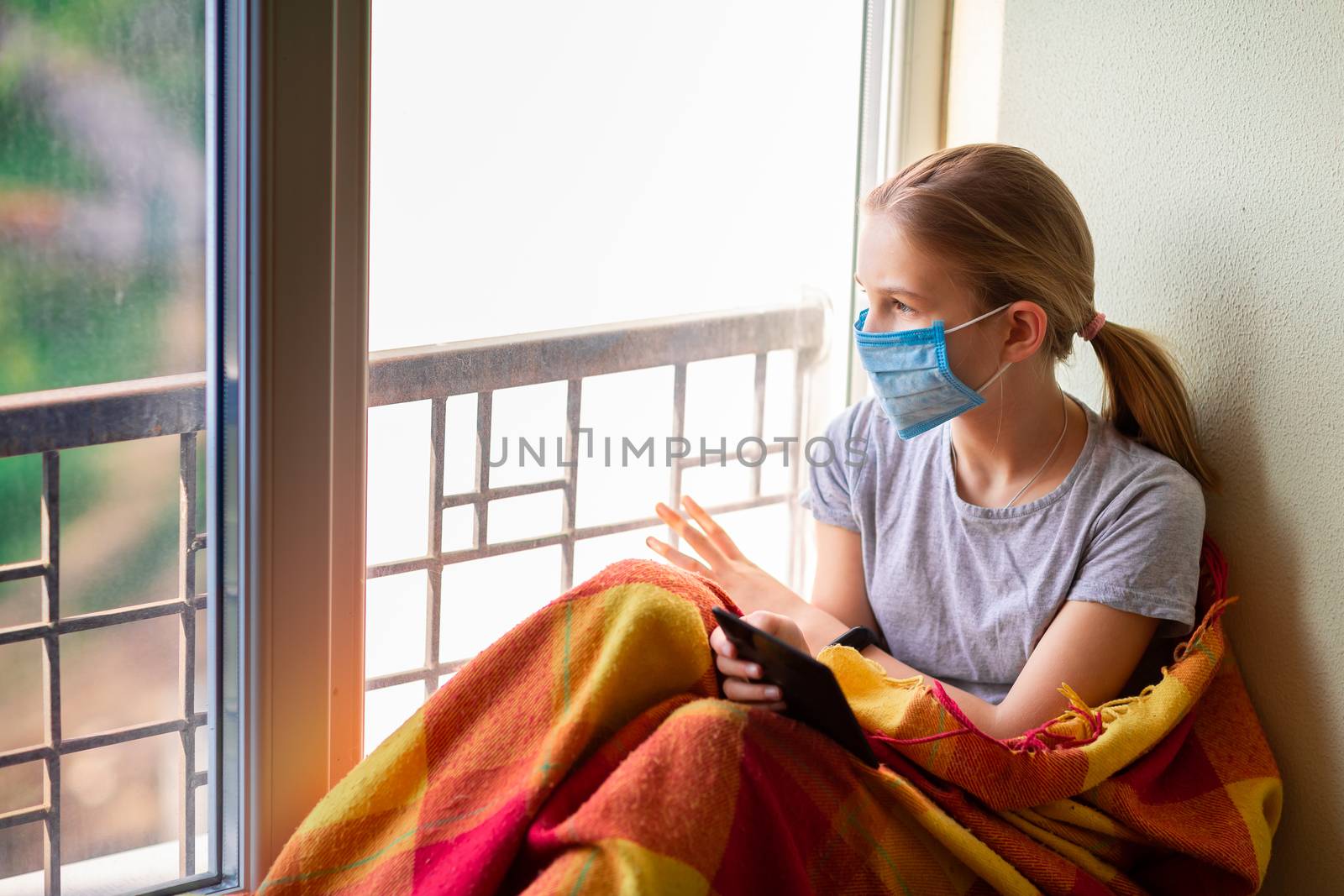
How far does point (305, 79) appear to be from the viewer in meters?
1.06

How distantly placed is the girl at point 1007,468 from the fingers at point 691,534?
0.02m

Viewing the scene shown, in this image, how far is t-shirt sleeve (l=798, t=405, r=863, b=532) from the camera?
142cm

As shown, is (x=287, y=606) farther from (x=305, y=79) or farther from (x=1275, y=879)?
(x=1275, y=879)

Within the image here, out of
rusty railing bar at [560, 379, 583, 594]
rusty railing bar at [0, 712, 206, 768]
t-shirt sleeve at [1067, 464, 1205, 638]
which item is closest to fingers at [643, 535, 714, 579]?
rusty railing bar at [560, 379, 583, 594]

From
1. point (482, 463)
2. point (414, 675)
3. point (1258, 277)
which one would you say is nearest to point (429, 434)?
point (482, 463)

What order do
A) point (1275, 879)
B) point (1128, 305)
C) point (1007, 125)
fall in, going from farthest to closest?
1. point (1007, 125)
2. point (1128, 305)
3. point (1275, 879)

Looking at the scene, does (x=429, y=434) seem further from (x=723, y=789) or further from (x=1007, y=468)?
(x=1007, y=468)

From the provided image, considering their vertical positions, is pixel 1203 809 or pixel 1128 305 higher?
pixel 1128 305

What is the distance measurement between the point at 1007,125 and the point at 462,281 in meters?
0.75

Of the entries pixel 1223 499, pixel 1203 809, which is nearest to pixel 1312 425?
pixel 1223 499

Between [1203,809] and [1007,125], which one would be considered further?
[1007,125]

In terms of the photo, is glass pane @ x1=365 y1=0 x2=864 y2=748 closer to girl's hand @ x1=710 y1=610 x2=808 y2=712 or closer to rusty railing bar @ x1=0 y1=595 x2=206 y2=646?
rusty railing bar @ x1=0 y1=595 x2=206 y2=646

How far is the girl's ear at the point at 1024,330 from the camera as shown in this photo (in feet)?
3.88

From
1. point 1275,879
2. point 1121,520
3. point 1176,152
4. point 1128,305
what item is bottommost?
point 1275,879
